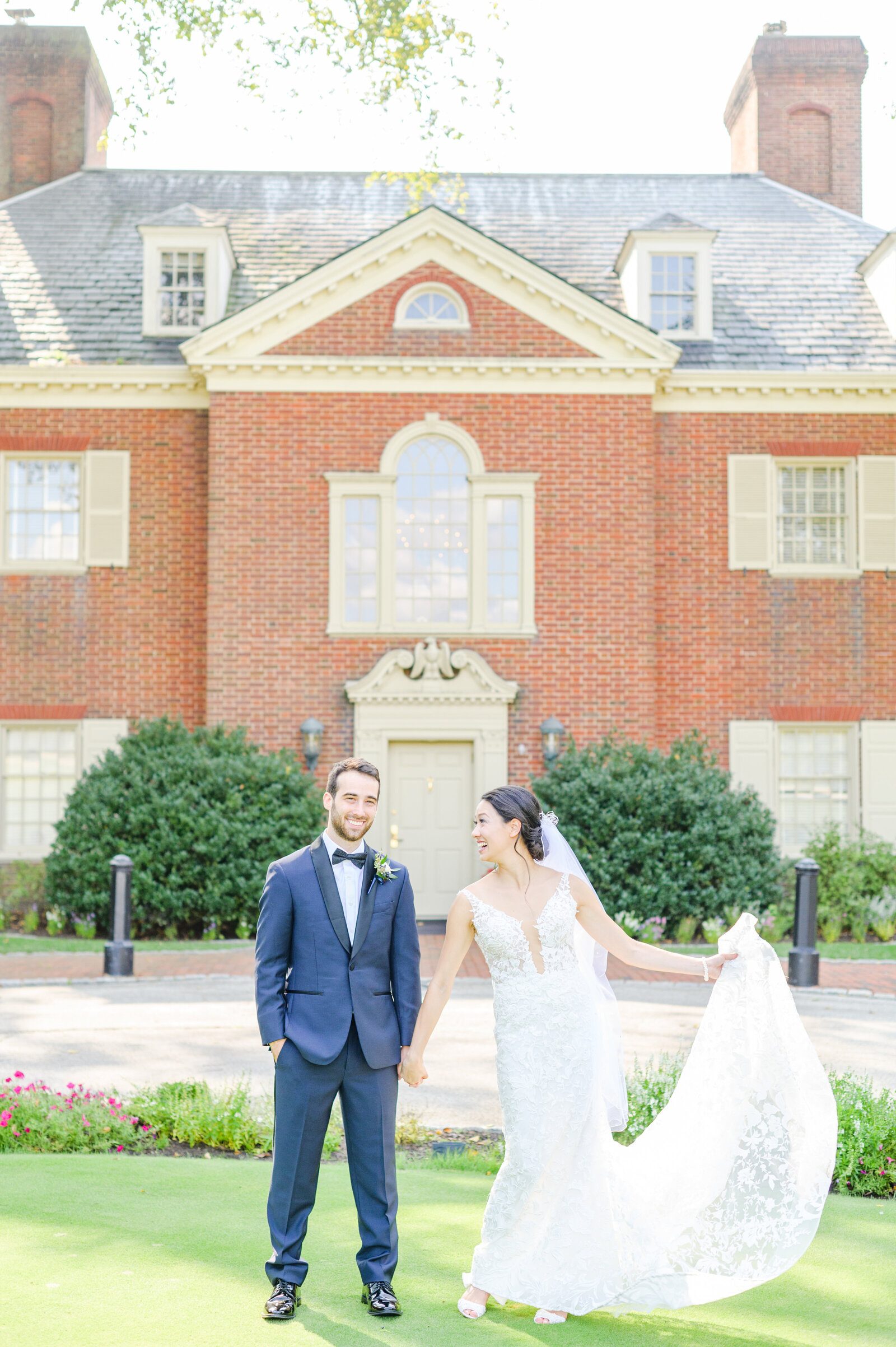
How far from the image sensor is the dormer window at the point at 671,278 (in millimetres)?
16703

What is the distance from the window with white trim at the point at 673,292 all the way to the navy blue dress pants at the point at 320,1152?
14552 mm

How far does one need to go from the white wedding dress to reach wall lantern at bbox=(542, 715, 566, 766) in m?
10.8

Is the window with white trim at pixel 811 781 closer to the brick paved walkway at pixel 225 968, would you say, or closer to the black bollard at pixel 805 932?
the brick paved walkway at pixel 225 968

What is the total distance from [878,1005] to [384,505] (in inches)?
338

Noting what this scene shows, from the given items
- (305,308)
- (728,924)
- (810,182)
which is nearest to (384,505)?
(305,308)

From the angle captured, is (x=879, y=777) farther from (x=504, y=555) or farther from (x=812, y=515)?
(x=504, y=555)

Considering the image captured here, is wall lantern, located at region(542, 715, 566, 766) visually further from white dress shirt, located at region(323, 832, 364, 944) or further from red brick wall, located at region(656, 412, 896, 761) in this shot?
white dress shirt, located at region(323, 832, 364, 944)

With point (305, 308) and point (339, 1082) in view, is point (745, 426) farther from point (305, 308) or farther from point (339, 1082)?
point (339, 1082)

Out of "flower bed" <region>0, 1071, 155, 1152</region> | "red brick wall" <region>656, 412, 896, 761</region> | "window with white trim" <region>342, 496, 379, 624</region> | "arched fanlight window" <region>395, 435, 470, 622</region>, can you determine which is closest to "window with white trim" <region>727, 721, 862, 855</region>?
"red brick wall" <region>656, 412, 896, 761</region>

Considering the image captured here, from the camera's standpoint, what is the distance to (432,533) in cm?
1588

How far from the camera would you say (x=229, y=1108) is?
627 centimetres

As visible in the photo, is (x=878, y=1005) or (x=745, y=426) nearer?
(x=878, y=1005)

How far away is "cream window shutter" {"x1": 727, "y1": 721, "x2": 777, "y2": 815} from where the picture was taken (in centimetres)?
1614

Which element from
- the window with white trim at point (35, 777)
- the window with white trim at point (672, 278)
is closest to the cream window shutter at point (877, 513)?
the window with white trim at point (672, 278)
